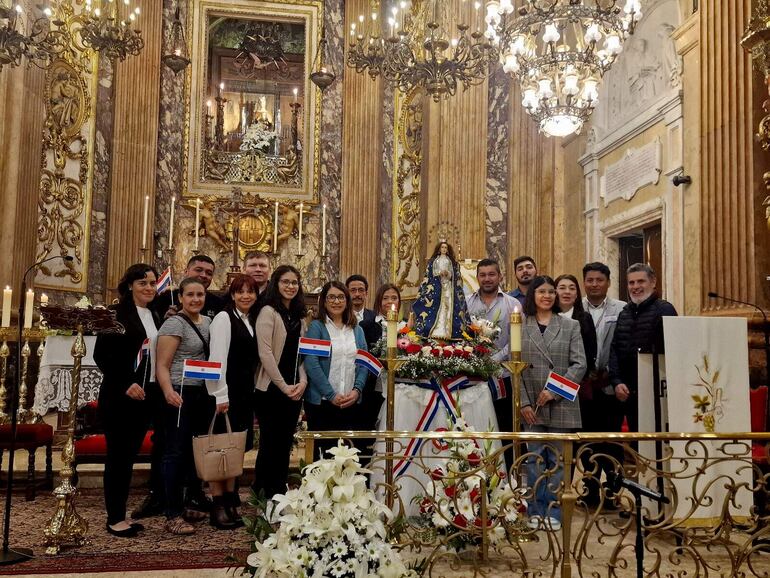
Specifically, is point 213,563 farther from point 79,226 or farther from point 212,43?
point 212,43

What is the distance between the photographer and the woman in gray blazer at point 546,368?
4.57 m

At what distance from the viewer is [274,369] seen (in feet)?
14.7

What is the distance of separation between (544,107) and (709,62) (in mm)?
1474

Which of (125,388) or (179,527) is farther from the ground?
(125,388)

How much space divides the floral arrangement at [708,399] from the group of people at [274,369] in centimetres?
38

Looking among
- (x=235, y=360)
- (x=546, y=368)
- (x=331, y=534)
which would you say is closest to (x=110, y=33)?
(x=235, y=360)

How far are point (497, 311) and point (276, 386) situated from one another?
67.8 inches

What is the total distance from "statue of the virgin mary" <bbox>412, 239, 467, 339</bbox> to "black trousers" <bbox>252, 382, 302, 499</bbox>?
1.02 meters

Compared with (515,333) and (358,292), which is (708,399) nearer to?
(515,333)

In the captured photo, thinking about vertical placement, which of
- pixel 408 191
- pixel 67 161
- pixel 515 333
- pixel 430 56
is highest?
pixel 430 56

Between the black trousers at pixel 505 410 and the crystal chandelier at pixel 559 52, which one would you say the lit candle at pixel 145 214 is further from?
the black trousers at pixel 505 410

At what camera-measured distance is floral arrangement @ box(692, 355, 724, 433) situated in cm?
442

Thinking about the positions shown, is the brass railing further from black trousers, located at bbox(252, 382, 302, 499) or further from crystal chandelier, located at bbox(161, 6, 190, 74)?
crystal chandelier, located at bbox(161, 6, 190, 74)

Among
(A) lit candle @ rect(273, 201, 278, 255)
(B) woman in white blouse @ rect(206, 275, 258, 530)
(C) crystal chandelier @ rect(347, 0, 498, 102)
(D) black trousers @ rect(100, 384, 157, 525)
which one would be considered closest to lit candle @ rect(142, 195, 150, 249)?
(A) lit candle @ rect(273, 201, 278, 255)
